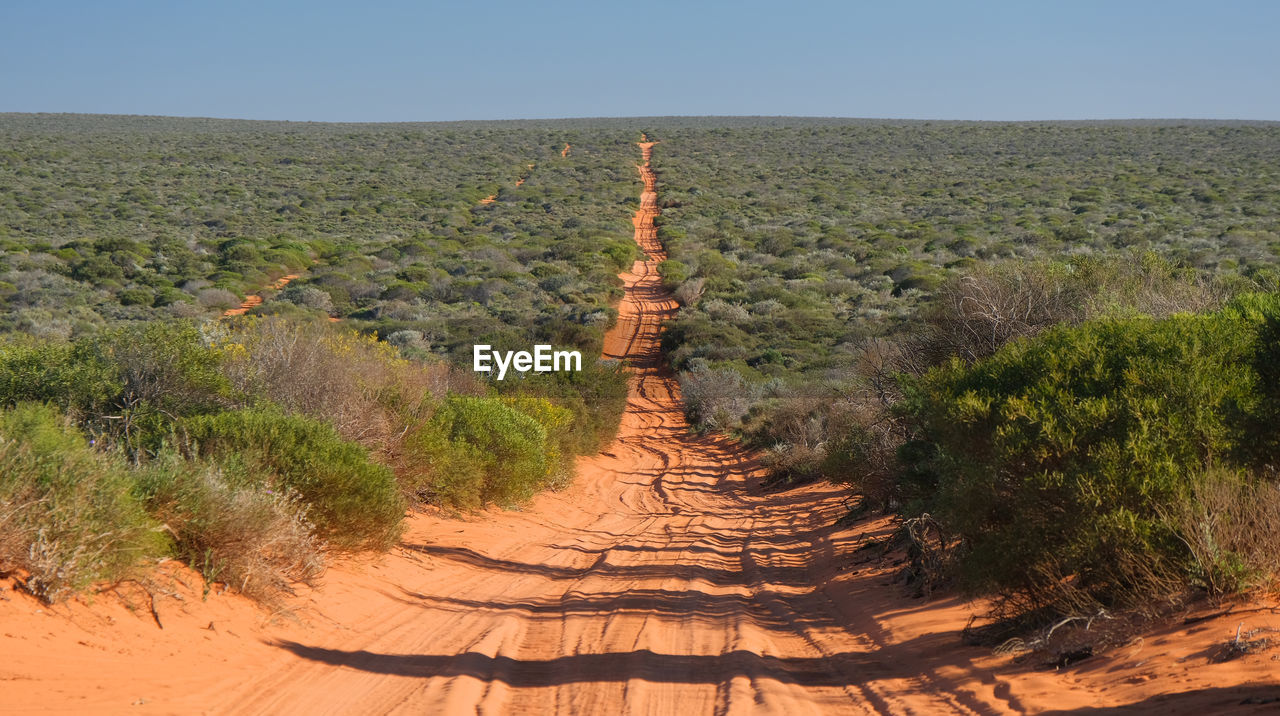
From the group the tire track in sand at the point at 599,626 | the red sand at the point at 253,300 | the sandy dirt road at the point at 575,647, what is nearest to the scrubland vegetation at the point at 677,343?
the sandy dirt road at the point at 575,647

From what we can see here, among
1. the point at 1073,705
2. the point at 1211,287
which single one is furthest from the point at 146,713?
the point at 1211,287

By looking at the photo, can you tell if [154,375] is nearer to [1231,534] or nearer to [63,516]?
[63,516]

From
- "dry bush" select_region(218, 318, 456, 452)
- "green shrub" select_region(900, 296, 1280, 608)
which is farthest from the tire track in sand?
"dry bush" select_region(218, 318, 456, 452)

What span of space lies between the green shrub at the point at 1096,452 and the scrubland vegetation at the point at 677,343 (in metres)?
0.03

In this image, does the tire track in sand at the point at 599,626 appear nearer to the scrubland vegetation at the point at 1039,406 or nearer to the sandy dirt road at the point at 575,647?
the sandy dirt road at the point at 575,647

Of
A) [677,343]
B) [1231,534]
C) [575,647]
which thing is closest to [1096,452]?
[1231,534]

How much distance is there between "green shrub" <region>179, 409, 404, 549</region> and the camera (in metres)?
8.72

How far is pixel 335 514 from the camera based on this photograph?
29.3 ft

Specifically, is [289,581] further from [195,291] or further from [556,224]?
[556,224]

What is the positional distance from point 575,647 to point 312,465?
324 centimetres

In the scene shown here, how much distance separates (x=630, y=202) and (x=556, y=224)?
824cm

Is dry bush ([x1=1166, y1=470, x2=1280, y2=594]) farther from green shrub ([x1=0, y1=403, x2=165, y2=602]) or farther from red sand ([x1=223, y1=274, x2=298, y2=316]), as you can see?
red sand ([x1=223, y1=274, x2=298, y2=316])

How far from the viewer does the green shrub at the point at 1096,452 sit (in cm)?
586

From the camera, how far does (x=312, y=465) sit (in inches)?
345
